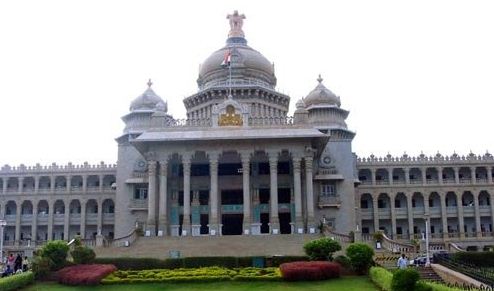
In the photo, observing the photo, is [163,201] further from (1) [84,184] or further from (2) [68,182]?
(2) [68,182]

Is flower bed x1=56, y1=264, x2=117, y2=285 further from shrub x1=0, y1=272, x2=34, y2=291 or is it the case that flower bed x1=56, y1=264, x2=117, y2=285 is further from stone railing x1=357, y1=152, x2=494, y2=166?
stone railing x1=357, y1=152, x2=494, y2=166

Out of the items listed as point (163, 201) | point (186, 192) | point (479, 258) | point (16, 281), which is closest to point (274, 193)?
point (186, 192)

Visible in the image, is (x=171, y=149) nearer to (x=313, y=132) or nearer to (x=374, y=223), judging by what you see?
(x=313, y=132)

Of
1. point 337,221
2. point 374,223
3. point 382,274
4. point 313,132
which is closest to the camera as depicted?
point 382,274

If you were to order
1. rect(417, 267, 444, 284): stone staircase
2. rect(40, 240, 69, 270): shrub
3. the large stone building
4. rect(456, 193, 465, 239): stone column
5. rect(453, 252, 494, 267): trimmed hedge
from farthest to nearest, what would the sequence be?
1. rect(456, 193, 465, 239): stone column
2. the large stone building
3. rect(453, 252, 494, 267): trimmed hedge
4. rect(40, 240, 69, 270): shrub
5. rect(417, 267, 444, 284): stone staircase

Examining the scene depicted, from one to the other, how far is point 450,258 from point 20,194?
174ft

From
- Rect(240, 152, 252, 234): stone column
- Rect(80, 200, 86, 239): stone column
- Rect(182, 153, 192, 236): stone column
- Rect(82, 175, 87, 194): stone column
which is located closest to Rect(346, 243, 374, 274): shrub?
Rect(240, 152, 252, 234): stone column

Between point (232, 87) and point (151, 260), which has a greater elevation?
point (232, 87)

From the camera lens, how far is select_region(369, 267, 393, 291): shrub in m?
25.9

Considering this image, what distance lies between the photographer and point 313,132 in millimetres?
47062

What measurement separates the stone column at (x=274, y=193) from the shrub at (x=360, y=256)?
14.6m

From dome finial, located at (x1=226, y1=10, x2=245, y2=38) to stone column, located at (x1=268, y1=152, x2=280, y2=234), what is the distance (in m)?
24.4

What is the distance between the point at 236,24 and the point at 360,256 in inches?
1678

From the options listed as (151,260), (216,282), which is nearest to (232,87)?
(151,260)
